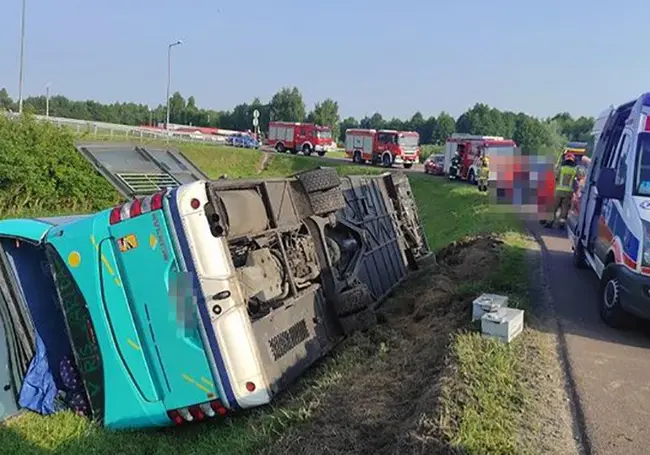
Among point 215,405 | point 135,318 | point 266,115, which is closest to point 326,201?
point 135,318

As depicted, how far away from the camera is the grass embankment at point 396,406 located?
371 centimetres

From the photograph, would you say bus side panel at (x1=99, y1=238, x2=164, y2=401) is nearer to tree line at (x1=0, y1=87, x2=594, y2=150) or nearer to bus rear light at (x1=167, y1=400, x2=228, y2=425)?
bus rear light at (x1=167, y1=400, x2=228, y2=425)

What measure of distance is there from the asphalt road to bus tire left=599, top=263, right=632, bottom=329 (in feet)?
0.27

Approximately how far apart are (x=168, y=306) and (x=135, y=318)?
312 mm

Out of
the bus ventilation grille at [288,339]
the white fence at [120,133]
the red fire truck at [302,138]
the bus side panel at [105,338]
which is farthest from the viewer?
the red fire truck at [302,138]

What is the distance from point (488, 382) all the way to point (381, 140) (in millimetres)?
35515

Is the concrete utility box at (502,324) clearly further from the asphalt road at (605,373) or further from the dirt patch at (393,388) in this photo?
the asphalt road at (605,373)

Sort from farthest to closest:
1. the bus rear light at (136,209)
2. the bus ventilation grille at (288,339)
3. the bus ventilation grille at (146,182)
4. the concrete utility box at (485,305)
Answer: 1. the bus ventilation grille at (146,182)
2. the concrete utility box at (485,305)
3. the bus ventilation grille at (288,339)
4. the bus rear light at (136,209)

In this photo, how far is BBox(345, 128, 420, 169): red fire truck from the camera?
126ft

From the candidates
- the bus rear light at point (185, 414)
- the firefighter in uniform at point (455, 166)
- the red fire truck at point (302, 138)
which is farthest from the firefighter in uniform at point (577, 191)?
the red fire truck at point (302, 138)

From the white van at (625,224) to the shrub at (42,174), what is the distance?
60.7 feet

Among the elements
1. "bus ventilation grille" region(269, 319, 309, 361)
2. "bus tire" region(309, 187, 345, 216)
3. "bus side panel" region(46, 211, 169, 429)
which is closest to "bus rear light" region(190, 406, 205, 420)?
"bus side panel" region(46, 211, 169, 429)

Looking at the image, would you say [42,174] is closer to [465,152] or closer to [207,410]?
[465,152]

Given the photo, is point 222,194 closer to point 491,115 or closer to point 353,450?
point 353,450
